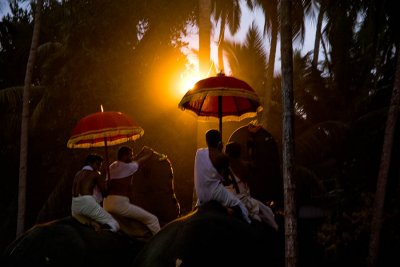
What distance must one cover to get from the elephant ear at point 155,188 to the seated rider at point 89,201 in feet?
2.88

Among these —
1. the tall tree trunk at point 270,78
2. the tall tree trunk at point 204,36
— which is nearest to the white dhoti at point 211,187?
the tall tree trunk at point 204,36

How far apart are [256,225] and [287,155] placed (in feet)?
7.29

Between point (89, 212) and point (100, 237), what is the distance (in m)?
0.35

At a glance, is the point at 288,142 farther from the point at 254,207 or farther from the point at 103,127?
the point at 103,127

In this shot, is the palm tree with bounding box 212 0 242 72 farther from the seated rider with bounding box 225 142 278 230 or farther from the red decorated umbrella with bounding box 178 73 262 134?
the seated rider with bounding box 225 142 278 230

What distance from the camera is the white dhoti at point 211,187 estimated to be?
6.09 metres

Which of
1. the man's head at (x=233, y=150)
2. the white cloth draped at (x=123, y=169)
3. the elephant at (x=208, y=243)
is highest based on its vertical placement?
the man's head at (x=233, y=150)

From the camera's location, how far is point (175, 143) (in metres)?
18.1

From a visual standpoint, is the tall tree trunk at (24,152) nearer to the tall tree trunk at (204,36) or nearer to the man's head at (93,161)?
the tall tree trunk at (204,36)

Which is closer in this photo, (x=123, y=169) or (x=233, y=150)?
(x=233, y=150)

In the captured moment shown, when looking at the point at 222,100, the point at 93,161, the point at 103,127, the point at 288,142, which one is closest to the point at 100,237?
the point at 93,161

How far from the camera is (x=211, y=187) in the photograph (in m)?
6.11

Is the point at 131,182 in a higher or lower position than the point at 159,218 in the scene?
higher

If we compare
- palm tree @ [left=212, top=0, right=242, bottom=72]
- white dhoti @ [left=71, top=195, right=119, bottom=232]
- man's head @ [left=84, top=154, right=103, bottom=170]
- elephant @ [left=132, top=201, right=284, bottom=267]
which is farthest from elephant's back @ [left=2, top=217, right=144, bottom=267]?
palm tree @ [left=212, top=0, right=242, bottom=72]
